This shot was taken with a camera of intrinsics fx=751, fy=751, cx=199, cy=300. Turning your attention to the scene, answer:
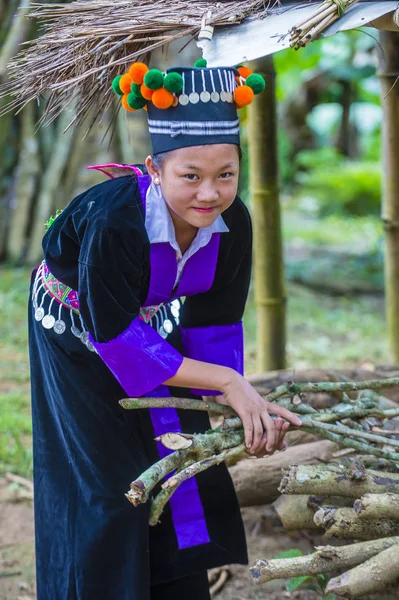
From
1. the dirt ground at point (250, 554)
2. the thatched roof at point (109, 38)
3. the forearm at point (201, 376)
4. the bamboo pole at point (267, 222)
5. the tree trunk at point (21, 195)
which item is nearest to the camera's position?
the forearm at point (201, 376)

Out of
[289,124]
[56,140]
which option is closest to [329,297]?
[56,140]

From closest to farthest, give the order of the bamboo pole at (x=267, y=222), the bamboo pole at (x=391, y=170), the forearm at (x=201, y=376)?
1. the forearm at (x=201, y=376)
2. the bamboo pole at (x=391, y=170)
3. the bamboo pole at (x=267, y=222)

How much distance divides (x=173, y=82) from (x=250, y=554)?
1762mm

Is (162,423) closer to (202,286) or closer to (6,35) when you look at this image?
(202,286)

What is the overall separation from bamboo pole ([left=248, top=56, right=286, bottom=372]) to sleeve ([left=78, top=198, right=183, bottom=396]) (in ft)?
5.23

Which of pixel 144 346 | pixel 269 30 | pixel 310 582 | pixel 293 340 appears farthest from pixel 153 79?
pixel 293 340

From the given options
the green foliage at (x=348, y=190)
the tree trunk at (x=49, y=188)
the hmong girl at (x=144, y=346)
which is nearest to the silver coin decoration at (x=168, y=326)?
the hmong girl at (x=144, y=346)

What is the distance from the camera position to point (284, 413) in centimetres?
199

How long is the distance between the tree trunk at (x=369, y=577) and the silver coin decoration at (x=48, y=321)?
97 centimetres

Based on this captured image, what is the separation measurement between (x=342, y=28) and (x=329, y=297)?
16.4 ft

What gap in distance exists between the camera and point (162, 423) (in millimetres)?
2186

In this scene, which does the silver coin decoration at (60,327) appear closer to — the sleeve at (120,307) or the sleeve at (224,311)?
the sleeve at (120,307)

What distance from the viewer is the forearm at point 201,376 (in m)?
1.89

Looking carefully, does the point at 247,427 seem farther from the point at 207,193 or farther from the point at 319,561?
the point at 207,193
